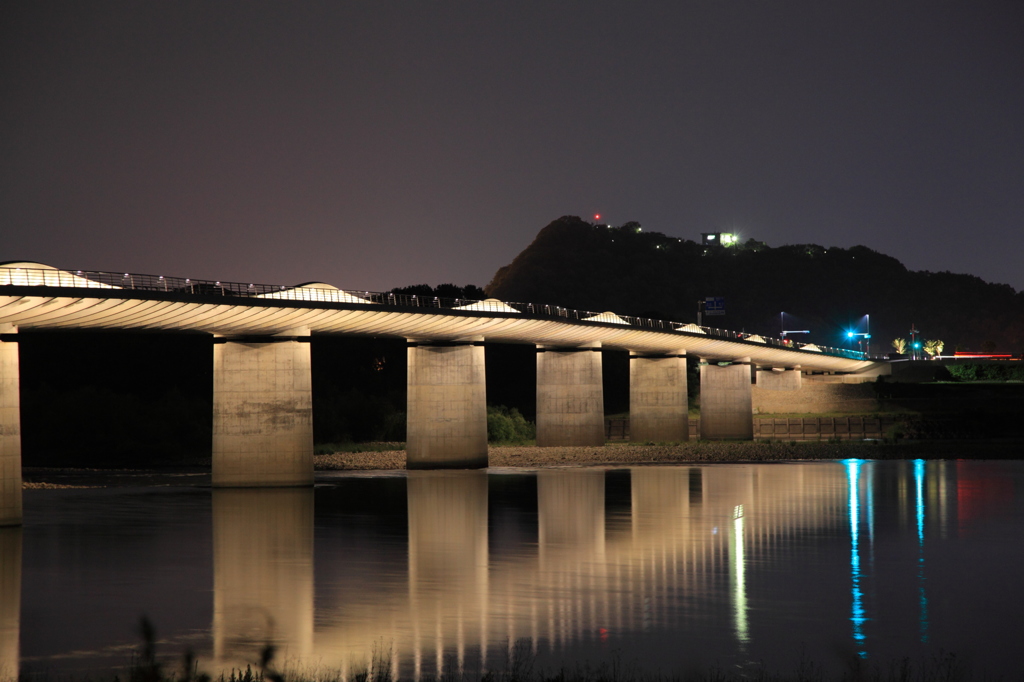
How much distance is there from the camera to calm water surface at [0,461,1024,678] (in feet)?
53.0

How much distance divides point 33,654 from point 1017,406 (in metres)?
101

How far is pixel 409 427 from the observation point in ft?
220

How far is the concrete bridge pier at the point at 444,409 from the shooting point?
6612 cm

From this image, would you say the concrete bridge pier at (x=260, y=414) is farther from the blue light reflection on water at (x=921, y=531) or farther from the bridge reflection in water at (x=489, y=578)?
the blue light reflection on water at (x=921, y=531)

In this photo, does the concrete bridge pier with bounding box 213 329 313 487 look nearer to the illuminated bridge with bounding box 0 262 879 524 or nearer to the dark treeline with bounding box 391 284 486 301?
the illuminated bridge with bounding box 0 262 879 524

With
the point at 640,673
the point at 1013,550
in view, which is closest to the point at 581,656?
the point at 640,673

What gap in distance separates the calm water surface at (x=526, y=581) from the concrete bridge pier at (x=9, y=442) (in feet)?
3.38

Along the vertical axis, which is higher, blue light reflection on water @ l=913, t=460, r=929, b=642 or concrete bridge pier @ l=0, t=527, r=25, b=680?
concrete bridge pier @ l=0, t=527, r=25, b=680

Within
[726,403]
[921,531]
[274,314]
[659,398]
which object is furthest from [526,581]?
[726,403]

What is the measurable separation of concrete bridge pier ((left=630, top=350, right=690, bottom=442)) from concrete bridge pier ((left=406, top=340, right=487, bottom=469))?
29.6 metres

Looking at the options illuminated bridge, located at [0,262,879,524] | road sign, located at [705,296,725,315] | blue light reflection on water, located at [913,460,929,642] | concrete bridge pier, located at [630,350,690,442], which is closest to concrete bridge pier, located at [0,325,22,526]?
illuminated bridge, located at [0,262,879,524]

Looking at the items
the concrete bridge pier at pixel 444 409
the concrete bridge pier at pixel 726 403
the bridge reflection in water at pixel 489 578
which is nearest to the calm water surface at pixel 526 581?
the bridge reflection in water at pixel 489 578

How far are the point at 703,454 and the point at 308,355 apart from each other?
3326cm

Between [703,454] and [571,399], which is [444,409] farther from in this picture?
[703,454]
